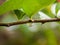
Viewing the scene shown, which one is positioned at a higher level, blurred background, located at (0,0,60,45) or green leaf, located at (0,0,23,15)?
green leaf, located at (0,0,23,15)

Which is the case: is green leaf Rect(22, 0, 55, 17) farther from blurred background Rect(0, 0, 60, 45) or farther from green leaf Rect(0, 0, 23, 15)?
blurred background Rect(0, 0, 60, 45)

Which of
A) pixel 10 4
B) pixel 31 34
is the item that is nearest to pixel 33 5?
pixel 10 4

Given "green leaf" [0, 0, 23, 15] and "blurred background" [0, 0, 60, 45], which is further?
"blurred background" [0, 0, 60, 45]

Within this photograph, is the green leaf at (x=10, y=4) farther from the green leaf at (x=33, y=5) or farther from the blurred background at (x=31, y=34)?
the blurred background at (x=31, y=34)

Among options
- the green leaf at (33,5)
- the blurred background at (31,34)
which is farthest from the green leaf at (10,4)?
the blurred background at (31,34)

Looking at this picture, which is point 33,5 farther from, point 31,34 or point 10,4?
point 31,34

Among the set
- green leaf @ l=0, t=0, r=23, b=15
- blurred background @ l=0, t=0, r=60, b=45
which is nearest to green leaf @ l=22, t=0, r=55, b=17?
green leaf @ l=0, t=0, r=23, b=15

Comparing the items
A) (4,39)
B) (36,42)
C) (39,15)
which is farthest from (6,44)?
(39,15)

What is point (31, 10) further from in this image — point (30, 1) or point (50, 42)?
point (50, 42)

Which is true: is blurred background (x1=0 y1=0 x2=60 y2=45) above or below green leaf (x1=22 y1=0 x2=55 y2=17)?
below
